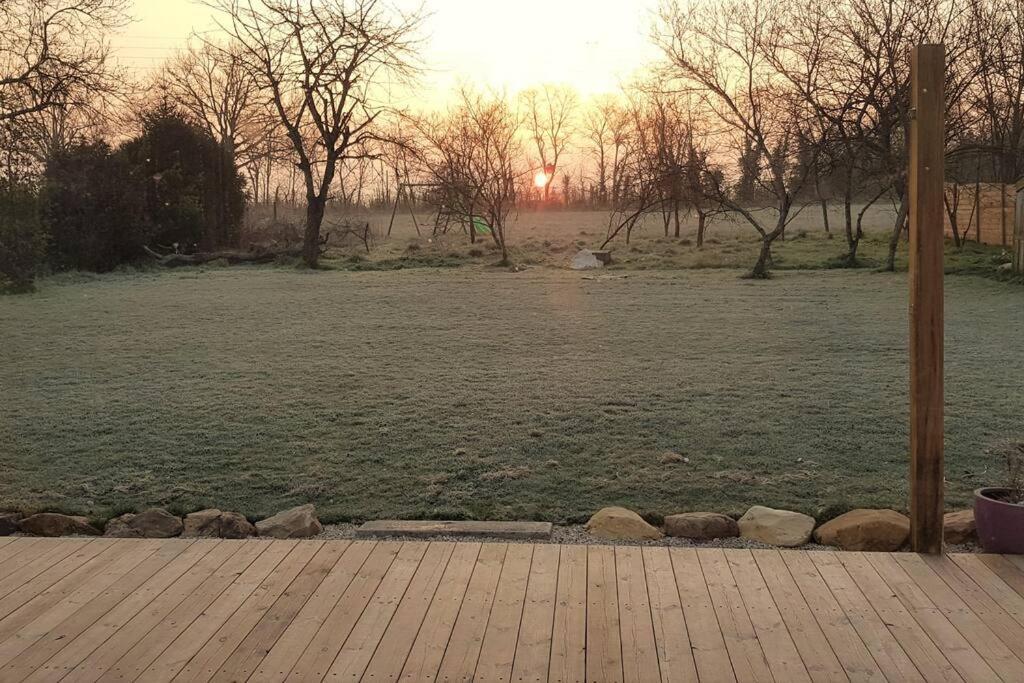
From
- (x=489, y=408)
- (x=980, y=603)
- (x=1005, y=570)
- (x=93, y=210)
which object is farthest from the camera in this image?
(x=93, y=210)

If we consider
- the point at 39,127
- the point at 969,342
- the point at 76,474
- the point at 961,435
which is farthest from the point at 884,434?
the point at 39,127

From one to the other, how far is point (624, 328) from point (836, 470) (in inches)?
172

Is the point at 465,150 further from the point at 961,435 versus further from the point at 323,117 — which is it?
the point at 961,435

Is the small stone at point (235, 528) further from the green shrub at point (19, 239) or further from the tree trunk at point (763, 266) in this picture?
the tree trunk at point (763, 266)

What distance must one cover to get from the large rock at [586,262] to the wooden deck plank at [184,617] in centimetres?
1310

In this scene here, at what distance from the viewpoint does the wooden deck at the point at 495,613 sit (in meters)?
2.09

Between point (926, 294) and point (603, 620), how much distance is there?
143 centimetres

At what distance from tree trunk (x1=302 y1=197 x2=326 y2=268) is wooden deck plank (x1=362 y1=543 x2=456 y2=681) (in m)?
15.2

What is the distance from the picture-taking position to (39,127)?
1038cm

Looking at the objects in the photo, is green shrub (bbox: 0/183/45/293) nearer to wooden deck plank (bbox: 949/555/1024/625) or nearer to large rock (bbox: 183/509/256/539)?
large rock (bbox: 183/509/256/539)

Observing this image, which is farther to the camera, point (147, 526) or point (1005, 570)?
point (147, 526)

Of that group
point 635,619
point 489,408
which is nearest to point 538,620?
point 635,619

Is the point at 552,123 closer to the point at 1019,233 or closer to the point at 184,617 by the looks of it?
the point at 1019,233

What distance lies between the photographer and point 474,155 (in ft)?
59.3
